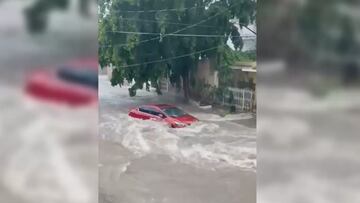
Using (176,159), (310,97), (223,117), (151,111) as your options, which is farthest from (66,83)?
(310,97)

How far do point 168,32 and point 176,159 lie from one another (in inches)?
20.1

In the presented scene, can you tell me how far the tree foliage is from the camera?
74.8 inches

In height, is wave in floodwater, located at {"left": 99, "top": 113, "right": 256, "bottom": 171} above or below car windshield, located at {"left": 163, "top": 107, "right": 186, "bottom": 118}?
below

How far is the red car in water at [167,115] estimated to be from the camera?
193cm

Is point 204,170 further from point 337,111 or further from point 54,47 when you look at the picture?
point 54,47

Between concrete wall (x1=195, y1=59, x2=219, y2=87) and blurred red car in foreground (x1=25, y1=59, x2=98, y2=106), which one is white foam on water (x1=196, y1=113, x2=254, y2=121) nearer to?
concrete wall (x1=195, y1=59, x2=219, y2=87)

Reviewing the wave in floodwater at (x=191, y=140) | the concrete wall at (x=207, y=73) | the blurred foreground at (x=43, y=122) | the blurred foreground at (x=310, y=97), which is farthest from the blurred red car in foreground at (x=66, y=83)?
the blurred foreground at (x=310, y=97)

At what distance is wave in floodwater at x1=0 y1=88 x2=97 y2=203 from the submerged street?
0.23 ft

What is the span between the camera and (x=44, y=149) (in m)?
1.87

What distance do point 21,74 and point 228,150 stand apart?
0.86 meters

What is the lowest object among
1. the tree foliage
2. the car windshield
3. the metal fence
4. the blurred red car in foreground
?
the car windshield

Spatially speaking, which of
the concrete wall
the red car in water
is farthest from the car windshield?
the concrete wall

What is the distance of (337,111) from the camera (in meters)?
1.90

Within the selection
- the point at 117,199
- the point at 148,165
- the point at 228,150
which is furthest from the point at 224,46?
the point at 117,199
